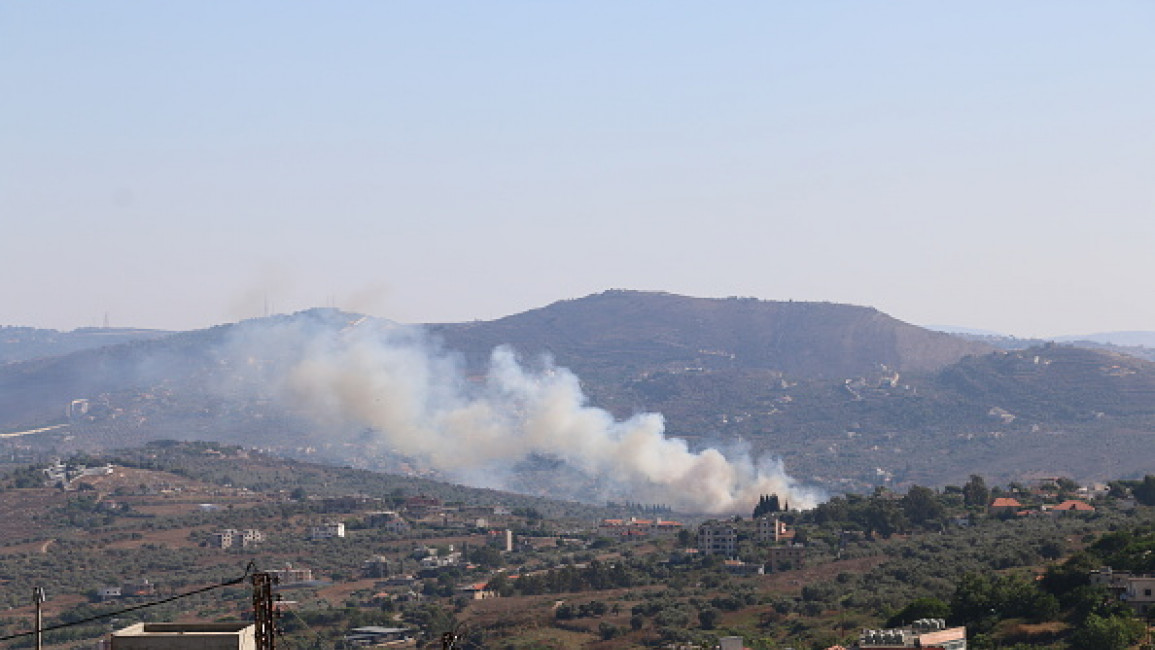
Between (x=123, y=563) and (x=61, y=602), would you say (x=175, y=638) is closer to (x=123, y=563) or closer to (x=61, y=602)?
(x=61, y=602)

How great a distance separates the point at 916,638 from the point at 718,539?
7661 centimetres

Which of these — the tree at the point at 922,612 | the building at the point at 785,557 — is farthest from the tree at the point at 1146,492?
the tree at the point at 922,612

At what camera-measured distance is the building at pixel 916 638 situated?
267 feet

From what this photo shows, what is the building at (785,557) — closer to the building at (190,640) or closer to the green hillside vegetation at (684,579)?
the green hillside vegetation at (684,579)

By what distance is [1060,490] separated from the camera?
564 ft

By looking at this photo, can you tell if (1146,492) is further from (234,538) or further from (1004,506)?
(234,538)

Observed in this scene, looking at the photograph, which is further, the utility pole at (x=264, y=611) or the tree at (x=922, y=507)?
the tree at (x=922, y=507)

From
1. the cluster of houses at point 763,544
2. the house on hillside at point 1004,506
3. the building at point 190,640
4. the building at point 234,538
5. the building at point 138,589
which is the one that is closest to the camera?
the building at point 190,640

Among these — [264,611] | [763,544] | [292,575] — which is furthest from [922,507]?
[264,611]

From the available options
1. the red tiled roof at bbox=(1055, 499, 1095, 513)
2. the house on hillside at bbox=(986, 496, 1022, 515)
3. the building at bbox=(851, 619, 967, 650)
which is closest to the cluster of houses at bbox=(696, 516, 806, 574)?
the house on hillside at bbox=(986, 496, 1022, 515)

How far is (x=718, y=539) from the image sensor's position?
527ft

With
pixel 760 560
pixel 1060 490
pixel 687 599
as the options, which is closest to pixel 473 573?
pixel 760 560

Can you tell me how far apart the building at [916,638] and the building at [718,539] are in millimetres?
67500

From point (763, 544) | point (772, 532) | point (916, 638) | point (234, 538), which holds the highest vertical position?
point (916, 638)
